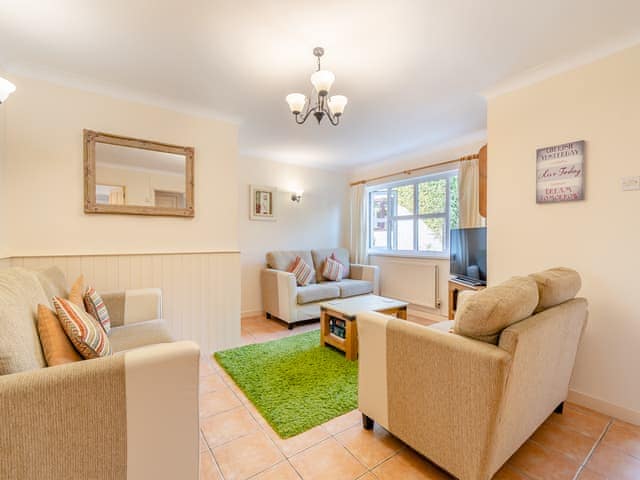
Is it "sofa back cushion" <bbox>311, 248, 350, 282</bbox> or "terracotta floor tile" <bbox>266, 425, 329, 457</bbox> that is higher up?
"sofa back cushion" <bbox>311, 248, 350, 282</bbox>

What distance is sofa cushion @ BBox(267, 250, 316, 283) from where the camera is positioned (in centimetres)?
414

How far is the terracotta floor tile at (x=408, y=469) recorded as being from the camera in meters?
1.37

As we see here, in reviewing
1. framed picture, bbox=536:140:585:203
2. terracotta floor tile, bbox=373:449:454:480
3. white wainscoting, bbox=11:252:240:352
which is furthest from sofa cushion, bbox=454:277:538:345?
white wainscoting, bbox=11:252:240:352

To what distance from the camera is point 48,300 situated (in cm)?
153

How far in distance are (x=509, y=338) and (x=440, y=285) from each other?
2914 mm

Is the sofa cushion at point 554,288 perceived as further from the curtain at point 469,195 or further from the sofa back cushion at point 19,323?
the sofa back cushion at point 19,323

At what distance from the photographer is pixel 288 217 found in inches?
181

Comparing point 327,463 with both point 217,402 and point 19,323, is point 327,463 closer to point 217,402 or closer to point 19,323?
point 217,402

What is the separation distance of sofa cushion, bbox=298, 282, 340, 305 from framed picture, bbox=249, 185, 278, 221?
4.18 ft

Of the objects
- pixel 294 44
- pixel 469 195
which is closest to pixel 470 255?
pixel 469 195

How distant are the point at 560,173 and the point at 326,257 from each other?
10.2ft

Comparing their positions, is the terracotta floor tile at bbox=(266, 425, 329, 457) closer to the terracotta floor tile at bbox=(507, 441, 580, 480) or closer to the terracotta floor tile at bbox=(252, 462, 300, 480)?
the terracotta floor tile at bbox=(252, 462, 300, 480)

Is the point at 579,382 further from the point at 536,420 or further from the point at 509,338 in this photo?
the point at 509,338

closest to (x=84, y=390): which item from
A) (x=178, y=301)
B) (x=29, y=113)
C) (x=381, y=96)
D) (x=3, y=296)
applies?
(x=3, y=296)
